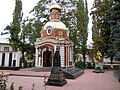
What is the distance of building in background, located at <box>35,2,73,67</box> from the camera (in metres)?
26.9

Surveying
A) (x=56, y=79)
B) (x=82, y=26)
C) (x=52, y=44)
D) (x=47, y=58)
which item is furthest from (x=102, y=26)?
(x=56, y=79)

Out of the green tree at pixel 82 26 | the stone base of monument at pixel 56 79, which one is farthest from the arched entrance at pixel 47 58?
the stone base of monument at pixel 56 79

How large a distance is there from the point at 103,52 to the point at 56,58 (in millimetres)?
18763

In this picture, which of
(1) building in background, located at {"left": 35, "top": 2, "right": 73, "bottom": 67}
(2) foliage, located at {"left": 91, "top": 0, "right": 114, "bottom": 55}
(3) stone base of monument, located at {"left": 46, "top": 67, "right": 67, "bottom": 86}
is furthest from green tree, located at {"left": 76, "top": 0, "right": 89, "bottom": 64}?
(3) stone base of monument, located at {"left": 46, "top": 67, "right": 67, "bottom": 86}

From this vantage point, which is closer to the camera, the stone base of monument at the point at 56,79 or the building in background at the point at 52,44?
the stone base of monument at the point at 56,79

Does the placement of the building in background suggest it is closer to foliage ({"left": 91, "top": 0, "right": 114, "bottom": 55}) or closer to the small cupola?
the small cupola

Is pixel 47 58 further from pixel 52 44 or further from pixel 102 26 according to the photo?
pixel 102 26

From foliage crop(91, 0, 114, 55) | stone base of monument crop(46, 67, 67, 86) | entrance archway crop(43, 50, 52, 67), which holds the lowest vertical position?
stone base of monument crop(46, 67, 67, 86)

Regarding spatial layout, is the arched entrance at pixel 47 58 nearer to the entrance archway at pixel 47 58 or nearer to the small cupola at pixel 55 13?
the entrance archway at pixel 47 58

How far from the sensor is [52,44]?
1049 inches

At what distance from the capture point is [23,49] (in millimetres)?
34969

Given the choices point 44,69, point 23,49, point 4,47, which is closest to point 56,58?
point 44,69

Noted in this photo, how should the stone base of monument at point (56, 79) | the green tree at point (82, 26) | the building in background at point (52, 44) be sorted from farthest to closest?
the green tree at point (82, 26) → the building in background at point (52, 44) → the stone base of monument at point (56, 79)

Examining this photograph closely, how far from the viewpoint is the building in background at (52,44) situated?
26.9m
